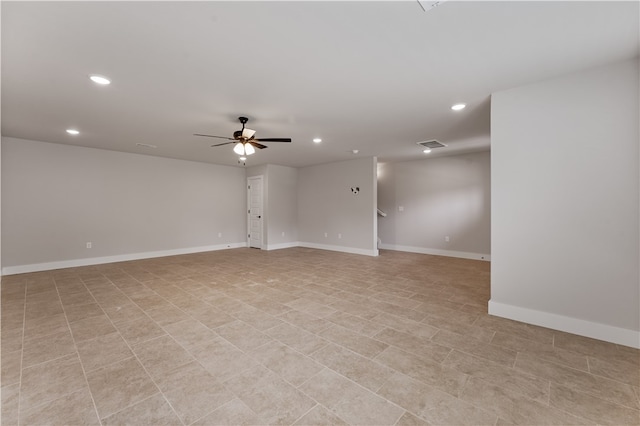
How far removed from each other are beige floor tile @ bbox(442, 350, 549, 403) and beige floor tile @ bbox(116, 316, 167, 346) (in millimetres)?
2646

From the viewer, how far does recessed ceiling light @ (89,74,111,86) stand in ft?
8.57

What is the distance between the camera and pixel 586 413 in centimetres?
160

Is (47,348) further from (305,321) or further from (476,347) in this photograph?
(476,347)

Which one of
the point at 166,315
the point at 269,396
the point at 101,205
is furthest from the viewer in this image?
the point at 101,205

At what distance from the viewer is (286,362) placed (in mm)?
2131

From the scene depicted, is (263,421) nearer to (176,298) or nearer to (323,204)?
(176,298)

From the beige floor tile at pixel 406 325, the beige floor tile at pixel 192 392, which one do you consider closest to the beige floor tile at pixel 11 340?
the beige floor tile at pixel 192 392

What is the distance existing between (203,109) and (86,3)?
1.78m

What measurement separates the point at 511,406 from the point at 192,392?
2037mm

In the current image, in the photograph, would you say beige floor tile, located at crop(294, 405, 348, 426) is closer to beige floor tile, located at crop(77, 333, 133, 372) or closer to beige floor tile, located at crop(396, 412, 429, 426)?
beige floor tile, located at crop(396, 412, 429, 426)

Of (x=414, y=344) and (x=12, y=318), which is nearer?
(x=414, y=344)

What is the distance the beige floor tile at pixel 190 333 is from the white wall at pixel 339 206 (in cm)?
475

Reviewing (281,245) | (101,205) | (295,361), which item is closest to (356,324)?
(295,361)

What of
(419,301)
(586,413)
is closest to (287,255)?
(419,301)
